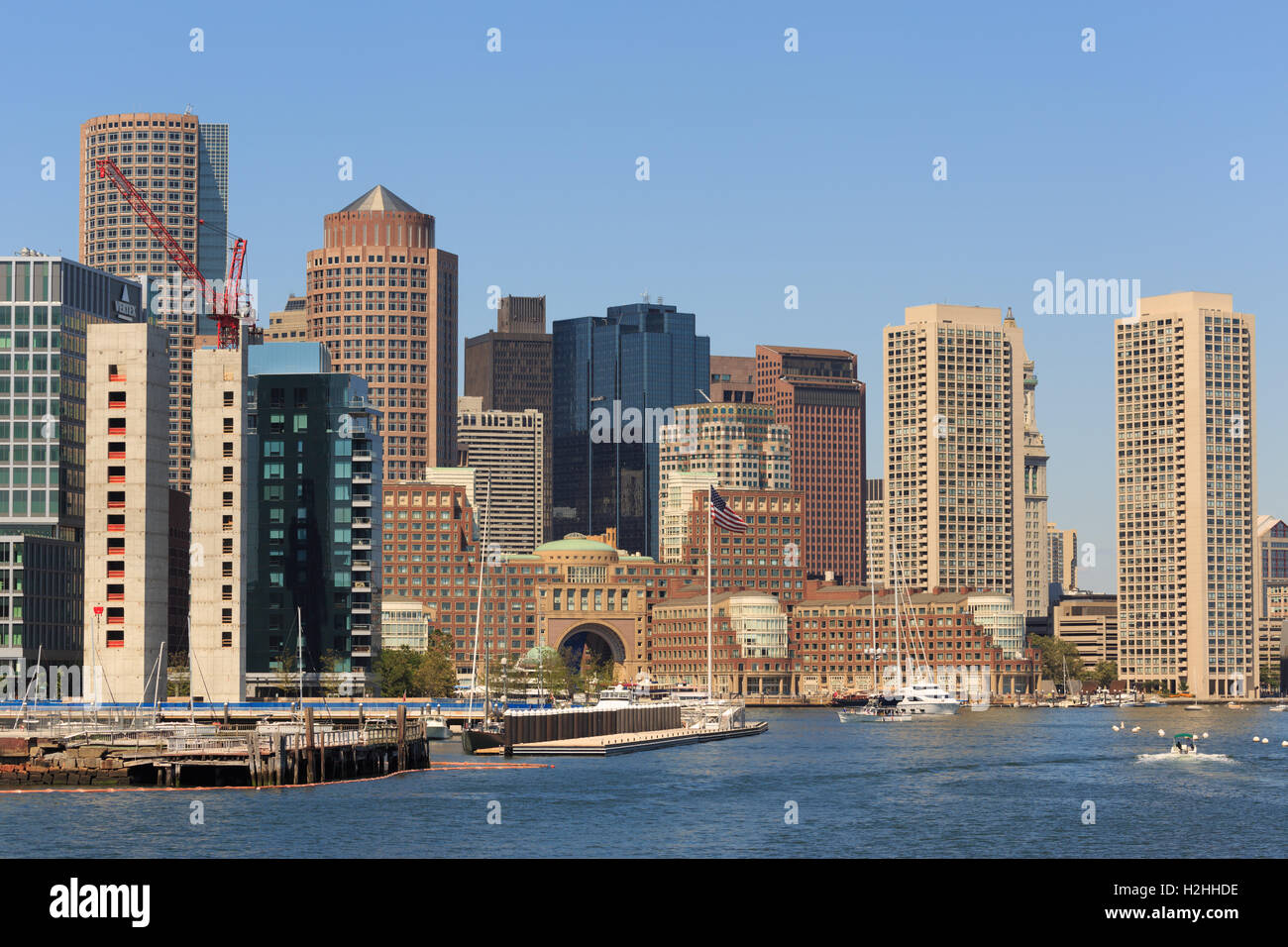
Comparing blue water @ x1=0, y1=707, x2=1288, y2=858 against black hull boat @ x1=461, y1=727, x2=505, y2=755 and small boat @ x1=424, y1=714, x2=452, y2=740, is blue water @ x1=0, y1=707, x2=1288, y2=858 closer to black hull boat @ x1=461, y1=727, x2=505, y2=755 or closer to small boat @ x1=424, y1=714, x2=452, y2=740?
black hull boat @ x1=461, y1=727, x2=505, y2=755

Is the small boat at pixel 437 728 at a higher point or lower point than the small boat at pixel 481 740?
lower

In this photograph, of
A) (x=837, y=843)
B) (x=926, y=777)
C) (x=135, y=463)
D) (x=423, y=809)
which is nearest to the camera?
(x=837, y=843)

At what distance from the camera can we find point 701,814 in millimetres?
99625

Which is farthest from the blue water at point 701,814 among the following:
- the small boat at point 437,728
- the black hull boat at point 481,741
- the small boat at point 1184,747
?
the small boat at point 437,728

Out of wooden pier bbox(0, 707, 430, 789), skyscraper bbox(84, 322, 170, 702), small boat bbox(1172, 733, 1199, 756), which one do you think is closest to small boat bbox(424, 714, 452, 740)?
skyscraper bbox(84, 322, 170, 702)

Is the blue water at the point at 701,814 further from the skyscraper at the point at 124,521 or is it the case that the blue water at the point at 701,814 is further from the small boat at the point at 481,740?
the skyscraper at the point at 124,521

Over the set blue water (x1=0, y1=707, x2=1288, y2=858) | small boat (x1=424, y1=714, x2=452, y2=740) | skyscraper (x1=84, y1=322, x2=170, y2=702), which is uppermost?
skyscraper (x1=84, y1=322, x2=170, y2=702)

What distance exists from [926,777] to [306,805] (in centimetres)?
5054

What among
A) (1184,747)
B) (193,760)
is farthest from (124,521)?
(1184,747)

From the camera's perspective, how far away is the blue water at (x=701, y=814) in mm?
82188

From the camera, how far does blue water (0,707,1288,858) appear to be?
8219cm
